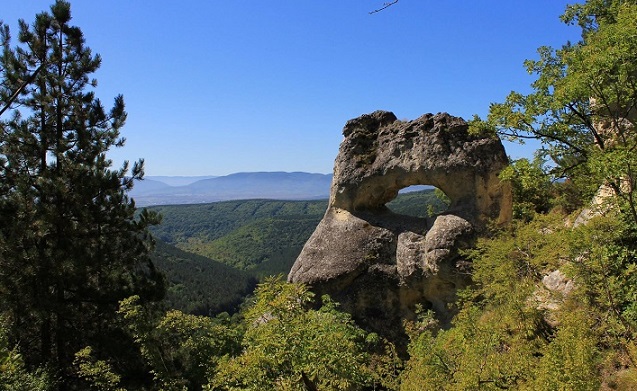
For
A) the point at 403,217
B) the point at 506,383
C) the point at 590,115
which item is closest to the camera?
the point at 506,383

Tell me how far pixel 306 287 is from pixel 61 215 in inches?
433

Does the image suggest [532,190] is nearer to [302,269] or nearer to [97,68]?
[302,269]

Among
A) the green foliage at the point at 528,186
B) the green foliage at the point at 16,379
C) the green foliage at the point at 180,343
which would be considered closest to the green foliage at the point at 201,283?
the green foliage at the point at 180,343

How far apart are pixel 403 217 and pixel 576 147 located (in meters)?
8.90

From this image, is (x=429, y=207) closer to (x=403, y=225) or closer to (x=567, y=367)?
(x=403, y=225)

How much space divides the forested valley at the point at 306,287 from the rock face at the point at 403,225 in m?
1.04

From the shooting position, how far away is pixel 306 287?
39.2 feet

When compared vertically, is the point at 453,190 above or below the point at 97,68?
below

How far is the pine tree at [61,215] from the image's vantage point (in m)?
15.8

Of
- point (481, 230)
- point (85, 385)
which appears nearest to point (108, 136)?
point (85, 385)

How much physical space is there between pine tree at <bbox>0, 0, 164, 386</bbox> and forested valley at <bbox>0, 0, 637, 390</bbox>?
0.19 ft

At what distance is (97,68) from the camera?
1855 centimetres

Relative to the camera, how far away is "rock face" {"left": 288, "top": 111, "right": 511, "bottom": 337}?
1753 centimetres

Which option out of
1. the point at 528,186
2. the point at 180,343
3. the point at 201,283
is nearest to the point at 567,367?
the point at 528,186
